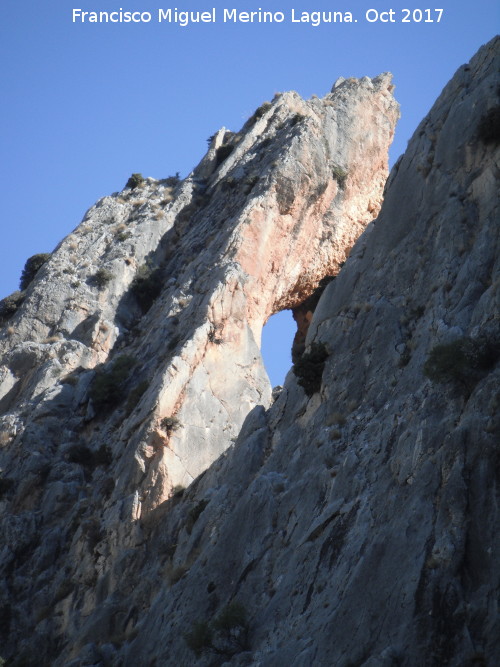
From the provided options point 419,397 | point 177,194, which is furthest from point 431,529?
point 177,194

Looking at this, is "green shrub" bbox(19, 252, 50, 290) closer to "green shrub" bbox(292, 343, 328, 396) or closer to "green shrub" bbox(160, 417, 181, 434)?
"green shrub" bbox(160, 417, 181, 434)

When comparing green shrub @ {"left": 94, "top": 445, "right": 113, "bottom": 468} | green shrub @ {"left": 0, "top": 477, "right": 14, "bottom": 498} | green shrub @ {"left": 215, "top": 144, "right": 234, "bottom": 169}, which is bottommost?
green shrub @ {"left": 0, "top": 477, "right": 14, "bottom": 498}

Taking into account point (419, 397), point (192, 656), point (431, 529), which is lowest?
point (192, 656)

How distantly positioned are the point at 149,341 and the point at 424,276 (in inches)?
579

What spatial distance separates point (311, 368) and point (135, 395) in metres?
9.82

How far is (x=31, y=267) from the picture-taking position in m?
43.9

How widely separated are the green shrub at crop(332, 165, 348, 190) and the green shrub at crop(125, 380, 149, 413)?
1316cm

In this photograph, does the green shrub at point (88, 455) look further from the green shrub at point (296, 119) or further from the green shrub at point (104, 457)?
the green shrub at point (296, 119)

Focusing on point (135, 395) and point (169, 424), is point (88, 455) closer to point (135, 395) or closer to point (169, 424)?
point (135, 395)

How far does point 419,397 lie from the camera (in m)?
20.3

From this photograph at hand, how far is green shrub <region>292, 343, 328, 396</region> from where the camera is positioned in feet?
82.7

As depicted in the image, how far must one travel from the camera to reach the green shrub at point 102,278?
39500 millimetres

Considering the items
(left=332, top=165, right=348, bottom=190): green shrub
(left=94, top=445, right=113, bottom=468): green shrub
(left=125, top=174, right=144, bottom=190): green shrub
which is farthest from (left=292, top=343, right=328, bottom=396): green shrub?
(left=125, top=174, right=144, bottom=190): green shrub

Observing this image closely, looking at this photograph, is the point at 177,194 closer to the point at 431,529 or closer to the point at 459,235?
the point at 459,235
